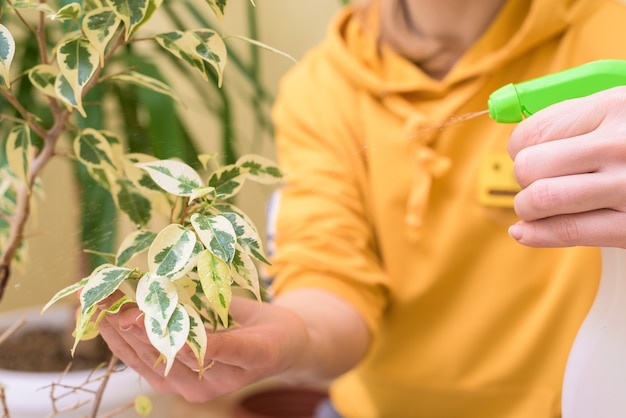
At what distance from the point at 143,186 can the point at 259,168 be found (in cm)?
8

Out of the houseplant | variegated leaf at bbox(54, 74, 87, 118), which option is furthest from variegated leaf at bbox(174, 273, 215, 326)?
variegated leaf at bbox(54, 74, 87, 118)

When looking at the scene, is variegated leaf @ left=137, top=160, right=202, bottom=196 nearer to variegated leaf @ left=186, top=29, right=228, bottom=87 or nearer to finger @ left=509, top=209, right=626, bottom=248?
variegated leaf @ left=186, top=29, right=228, bottom=87

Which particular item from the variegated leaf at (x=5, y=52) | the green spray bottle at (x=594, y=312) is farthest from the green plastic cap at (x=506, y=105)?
the variegated leaf at (x=5, y=52)

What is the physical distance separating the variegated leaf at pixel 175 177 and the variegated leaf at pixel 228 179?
0.06ft

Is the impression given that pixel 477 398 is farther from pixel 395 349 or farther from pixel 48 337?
pixel 48 337

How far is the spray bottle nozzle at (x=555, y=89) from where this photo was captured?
346mm

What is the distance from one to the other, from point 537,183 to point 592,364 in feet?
0.36

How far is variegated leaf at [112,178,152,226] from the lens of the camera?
0.44 m

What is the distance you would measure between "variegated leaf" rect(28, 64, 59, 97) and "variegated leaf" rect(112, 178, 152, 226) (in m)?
0.07

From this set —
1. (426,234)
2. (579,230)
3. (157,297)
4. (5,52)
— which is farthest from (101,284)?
(426,234)

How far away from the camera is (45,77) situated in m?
0.41

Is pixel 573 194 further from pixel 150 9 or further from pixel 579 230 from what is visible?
pixel 150 9

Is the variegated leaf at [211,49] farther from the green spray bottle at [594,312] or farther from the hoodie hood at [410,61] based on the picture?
the hoodie hood at [410,61]

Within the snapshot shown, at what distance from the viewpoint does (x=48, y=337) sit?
79 centimetres
